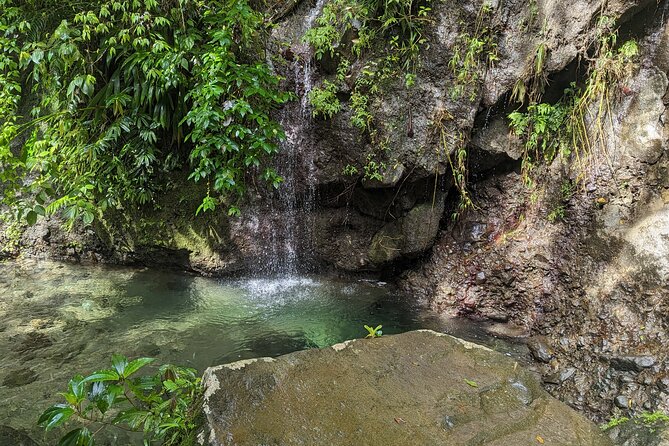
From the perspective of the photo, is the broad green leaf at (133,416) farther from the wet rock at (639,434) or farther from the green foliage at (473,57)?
the green foliage at (473,57)

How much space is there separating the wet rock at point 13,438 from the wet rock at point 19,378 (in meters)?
0.68

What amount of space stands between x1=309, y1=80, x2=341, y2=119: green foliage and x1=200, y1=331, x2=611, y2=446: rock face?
3.42m

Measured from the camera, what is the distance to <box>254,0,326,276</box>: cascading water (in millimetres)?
5391

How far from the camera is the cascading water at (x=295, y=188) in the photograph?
5.39 meters

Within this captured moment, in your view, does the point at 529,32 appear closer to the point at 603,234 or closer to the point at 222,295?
the point at 603,234

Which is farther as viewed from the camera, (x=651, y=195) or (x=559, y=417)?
(x=651, y=195)

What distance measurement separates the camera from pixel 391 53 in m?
4.91

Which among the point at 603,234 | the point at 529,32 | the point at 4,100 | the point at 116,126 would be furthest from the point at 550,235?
the point at 4,100

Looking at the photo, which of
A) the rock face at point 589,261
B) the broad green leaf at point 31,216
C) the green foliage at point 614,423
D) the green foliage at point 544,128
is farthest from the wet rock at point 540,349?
the broad green leaf at point 31,216

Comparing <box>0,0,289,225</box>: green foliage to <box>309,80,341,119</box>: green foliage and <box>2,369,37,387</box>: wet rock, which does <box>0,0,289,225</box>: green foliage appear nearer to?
<box>309,80,341,119</box>: green foliage

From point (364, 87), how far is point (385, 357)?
366 centimetres

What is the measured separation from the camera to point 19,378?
3330mm

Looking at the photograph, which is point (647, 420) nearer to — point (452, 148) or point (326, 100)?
point (452, 148)

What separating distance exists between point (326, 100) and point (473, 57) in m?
1.93
